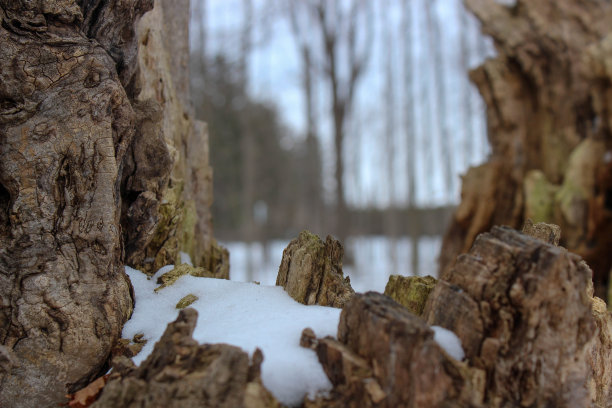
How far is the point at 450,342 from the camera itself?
1.74 m

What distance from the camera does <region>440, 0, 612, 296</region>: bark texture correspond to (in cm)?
520

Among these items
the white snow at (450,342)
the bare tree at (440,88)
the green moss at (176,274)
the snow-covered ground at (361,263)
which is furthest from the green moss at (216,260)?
the bare tree at (440,88)

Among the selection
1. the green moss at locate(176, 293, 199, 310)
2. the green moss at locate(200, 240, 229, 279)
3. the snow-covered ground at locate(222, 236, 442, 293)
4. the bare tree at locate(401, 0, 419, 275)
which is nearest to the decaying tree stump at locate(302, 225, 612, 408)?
the green moss at locate(176, 293, 199, 310)

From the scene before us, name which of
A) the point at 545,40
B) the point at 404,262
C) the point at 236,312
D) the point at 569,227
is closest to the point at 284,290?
the point at 236,312

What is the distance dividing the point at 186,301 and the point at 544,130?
5.36m

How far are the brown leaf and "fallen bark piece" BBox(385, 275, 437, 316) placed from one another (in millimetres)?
1356

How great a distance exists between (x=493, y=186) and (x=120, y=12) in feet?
15.9

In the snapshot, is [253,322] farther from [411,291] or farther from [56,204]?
[56,204]

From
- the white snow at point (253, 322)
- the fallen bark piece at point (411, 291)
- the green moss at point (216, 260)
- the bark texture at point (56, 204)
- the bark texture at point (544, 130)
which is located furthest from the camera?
the bark texture at point (544, 130)

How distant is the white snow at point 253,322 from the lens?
5.44 ft

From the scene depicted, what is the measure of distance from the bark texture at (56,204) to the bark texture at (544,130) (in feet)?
15.2

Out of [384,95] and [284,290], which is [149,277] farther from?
[384,95]

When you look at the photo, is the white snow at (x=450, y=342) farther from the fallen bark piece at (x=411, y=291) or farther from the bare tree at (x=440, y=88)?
the bare tree at (x=440, y=88)

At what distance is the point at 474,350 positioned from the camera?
5.67 feet
